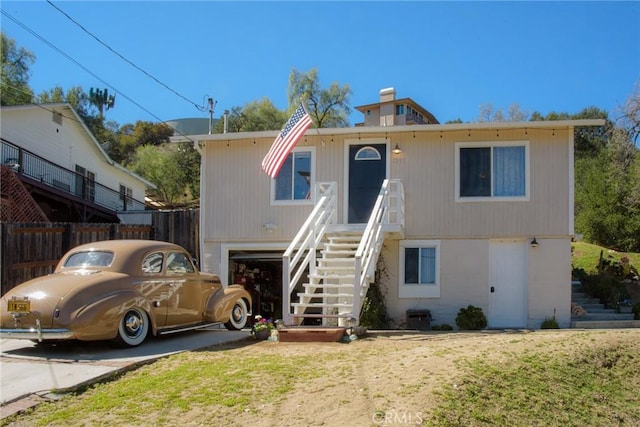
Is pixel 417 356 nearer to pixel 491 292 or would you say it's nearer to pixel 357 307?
pixel 357 307

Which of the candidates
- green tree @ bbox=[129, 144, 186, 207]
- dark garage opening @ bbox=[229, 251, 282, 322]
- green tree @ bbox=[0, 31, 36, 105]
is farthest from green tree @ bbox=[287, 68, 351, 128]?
dark garage opening @ bbox=[229, 251, 282, 322]

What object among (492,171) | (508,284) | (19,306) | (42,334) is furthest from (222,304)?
(492,171)

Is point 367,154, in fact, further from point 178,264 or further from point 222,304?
point 178,264

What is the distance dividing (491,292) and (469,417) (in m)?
9.23

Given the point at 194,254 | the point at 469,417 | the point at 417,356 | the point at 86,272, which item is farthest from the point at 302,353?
the point at 194,254

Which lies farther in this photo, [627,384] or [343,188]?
[343,188]

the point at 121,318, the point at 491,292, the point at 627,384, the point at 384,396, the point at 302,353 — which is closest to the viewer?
the point at 384,396

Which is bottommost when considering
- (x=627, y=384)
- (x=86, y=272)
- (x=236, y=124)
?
(x=627, y=384)

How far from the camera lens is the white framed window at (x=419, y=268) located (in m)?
14.7

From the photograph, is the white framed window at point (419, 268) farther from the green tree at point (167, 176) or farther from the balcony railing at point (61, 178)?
the green tree at point (167, 176)

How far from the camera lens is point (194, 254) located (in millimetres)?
17016

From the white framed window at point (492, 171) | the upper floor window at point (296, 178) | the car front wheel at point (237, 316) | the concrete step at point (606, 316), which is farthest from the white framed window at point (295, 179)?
the concrete step at point (606, 316)

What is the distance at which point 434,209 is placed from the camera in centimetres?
1482

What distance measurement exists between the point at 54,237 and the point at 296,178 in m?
Answer: 6.17
